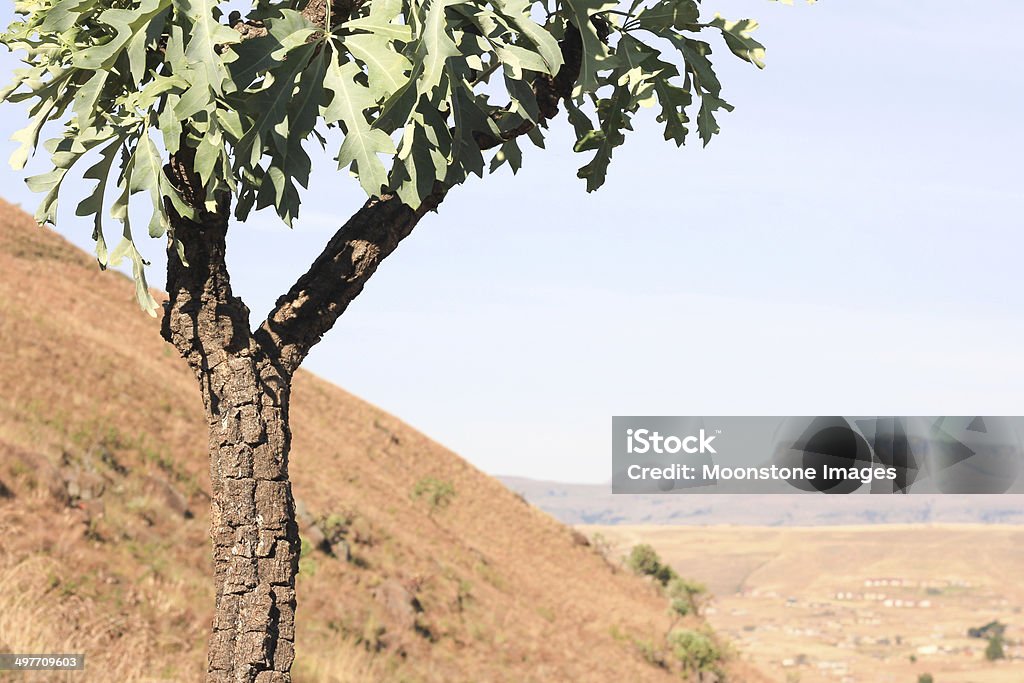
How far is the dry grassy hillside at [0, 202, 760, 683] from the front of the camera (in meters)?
13.2

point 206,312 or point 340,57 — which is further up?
point 340,57

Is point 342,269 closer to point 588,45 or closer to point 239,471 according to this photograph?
point 239,471

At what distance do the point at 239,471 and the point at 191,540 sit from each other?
12.8 meters

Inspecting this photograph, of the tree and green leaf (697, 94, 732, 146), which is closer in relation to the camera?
the tree

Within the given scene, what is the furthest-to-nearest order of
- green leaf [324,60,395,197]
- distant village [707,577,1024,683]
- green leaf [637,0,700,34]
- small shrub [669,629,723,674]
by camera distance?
distant village [707,577,1024,683]
small shrub [669,629,723,674]
green leaf [637,0,700,34]
green leaf [324,60,395,197]

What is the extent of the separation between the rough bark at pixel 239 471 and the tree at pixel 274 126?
12 mm

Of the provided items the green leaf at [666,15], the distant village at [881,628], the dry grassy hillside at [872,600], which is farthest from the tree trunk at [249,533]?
the dry grassy hillside at [872,600]

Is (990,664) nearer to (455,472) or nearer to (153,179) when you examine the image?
(455,472)

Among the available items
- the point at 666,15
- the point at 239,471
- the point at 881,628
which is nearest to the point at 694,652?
the point at 239,471

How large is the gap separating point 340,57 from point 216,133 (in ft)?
2.37

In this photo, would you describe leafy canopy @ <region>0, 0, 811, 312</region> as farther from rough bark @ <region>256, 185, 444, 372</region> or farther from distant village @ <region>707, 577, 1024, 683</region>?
distant village @ <region>707, 577, 1024, 683</region>

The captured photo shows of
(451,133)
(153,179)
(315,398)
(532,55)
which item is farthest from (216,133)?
(315,398)

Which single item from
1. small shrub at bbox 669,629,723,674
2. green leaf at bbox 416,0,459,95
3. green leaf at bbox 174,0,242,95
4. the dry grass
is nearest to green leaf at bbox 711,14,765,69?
green leaf at bbox 416,0,459,95

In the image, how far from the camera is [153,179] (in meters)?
4.71
